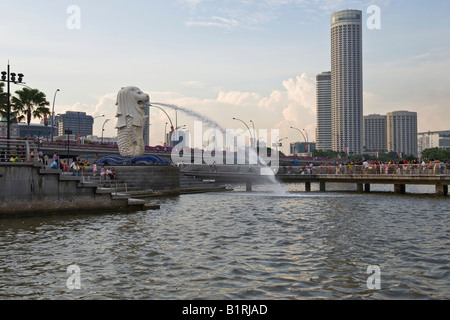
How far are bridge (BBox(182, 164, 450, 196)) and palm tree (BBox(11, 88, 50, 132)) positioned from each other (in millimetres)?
21731

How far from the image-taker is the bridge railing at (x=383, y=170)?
4369 cm

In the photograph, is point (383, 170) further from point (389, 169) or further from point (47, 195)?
point (47, 195)

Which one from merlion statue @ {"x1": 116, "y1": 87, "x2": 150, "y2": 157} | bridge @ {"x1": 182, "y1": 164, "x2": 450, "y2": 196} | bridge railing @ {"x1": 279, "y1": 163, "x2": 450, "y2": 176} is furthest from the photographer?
merlion statue @ {"x1": 116, "y1": 87, "x2": 150, "y2": 157}

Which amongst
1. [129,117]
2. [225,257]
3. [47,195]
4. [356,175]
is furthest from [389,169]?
[225,257]

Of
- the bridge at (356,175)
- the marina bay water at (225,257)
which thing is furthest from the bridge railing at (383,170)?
the marina bay water at (225,257)

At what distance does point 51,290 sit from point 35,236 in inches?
343

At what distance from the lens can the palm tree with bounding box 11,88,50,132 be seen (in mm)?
60719

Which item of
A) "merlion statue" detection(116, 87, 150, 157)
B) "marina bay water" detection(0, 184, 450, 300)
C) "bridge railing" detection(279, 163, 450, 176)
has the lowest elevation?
"marina bay water" detection(0, 184, 450, 300)

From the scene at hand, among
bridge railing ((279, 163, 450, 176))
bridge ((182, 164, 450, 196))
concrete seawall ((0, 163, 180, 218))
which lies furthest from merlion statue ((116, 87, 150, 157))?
bridge railing ((279, 163, 450, 176))

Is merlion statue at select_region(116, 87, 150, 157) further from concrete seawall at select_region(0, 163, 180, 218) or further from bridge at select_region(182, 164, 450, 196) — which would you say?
concrete seawall at select_region(0, 163, 180, 218)

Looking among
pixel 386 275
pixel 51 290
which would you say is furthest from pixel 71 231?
pixel 386 275

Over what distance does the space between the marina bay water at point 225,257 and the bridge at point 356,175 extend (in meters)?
21.0

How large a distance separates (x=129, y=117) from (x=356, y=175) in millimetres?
25831
